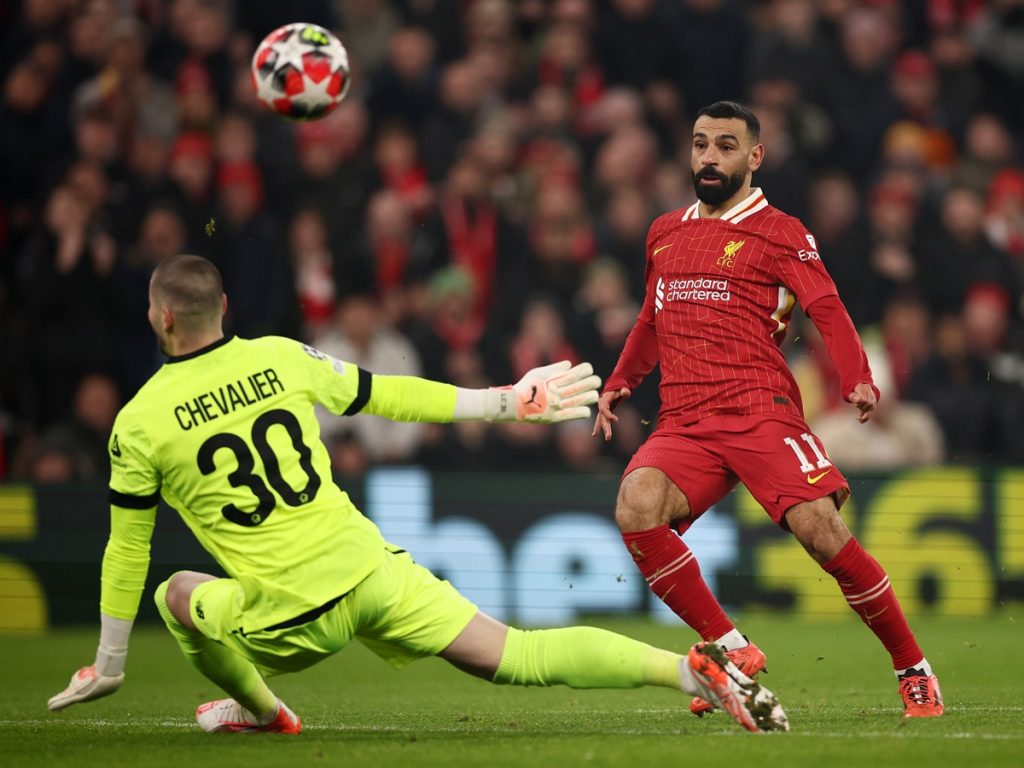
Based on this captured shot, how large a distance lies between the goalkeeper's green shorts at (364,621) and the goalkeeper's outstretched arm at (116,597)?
0.27 metres

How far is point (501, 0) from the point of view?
13773 mm

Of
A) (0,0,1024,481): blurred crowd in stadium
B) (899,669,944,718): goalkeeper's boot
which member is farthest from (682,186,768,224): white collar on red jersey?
(0,0,1024,481): blurred crowd in stadium

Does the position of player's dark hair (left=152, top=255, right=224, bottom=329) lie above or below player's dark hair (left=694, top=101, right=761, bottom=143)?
below

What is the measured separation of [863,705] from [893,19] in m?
8.72

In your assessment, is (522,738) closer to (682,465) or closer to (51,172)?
(682,465)

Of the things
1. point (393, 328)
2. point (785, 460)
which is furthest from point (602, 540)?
point (785, 460)

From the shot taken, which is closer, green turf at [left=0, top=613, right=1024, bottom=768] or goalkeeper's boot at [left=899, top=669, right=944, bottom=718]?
green turf at [left=0, top=613, right=1024, bottom=768]

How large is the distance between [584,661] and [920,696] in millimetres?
1610

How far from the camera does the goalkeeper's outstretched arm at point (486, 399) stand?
573cm

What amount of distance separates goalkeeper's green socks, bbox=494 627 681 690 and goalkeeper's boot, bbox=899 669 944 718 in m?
1.31

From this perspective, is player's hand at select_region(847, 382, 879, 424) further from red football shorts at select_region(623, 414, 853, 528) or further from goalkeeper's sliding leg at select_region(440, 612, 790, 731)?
goalkeeper's sliding leg at select_region(440, 612, 790, 731)

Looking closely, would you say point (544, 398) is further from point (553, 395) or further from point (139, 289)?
point (139, 289)

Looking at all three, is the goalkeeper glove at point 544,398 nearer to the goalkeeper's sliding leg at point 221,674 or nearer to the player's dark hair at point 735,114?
the goalkeeper's sliding leg at point 221,674

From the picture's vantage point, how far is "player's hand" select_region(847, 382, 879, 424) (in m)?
6.30
